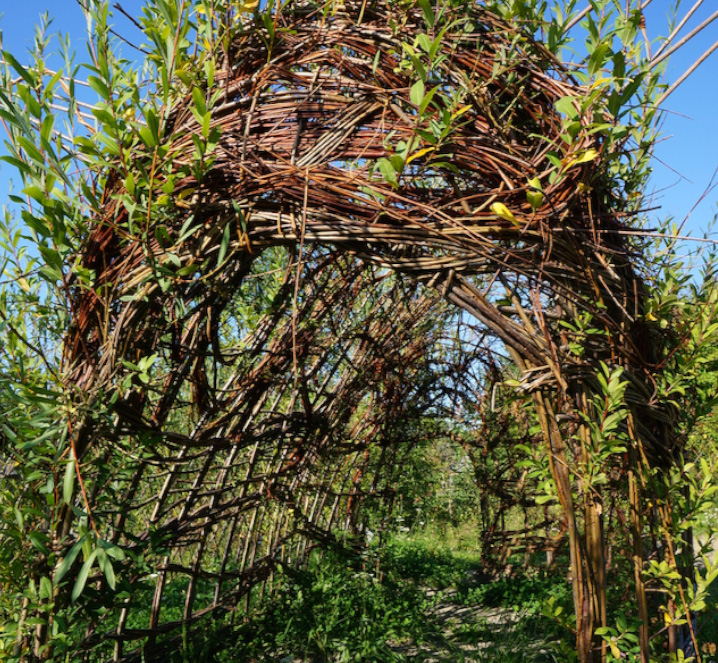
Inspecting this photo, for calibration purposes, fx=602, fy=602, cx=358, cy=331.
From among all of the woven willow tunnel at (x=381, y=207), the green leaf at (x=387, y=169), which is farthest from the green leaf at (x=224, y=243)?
the green leaf at (x=387, y=169)

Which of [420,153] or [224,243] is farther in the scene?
[224,243]

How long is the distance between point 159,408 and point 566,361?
3.62 ft

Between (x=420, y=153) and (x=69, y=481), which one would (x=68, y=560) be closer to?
(x=69, y=481)

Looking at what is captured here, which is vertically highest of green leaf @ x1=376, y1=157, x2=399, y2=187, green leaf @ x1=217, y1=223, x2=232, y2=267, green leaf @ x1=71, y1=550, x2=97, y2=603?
green leaf @ x1=376, y1=157, x2=399, y2=187

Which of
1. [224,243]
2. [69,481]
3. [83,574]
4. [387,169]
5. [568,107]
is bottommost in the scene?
[83,574]

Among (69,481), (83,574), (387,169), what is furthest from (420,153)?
(83,574)

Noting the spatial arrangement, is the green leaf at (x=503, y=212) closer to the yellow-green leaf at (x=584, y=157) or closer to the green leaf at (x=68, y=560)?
the yellow-green leaf at (x=584, y=157)

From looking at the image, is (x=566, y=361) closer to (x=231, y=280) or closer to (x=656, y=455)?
(x=656, y=455)

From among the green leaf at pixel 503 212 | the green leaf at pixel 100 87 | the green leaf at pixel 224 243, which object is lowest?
the green leaf at pixel 224 243

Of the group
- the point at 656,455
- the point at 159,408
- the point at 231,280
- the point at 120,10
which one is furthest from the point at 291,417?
the point at 120,10

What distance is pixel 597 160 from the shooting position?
1.30m

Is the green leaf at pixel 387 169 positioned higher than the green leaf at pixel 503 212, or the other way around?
the green leaf at pixel 387 169

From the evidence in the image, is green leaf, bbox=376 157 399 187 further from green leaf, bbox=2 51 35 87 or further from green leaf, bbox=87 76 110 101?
green leaf, bbox=2 51 35 87

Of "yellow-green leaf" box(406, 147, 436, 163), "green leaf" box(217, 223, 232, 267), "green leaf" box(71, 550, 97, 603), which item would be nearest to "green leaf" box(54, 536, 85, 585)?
"green leaf" box(71, 550, 97, 603)
